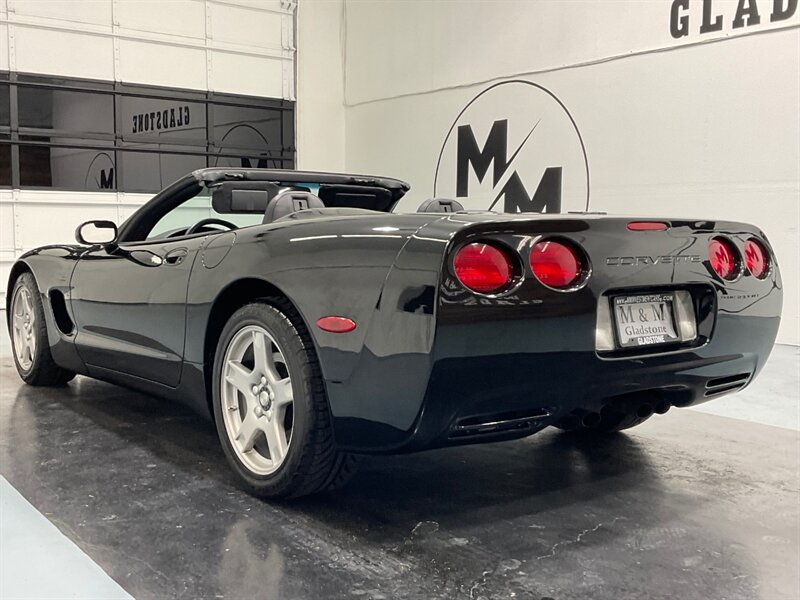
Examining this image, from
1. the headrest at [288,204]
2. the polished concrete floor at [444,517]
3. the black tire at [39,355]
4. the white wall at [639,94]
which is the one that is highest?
the white wall at [639,94]

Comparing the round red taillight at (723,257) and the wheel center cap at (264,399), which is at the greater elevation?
the round red taillight at (723,257)

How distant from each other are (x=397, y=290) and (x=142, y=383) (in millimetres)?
1509

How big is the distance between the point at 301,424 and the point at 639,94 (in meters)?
6.62

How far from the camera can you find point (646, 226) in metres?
2.21

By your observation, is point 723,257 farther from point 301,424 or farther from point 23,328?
point 23,328

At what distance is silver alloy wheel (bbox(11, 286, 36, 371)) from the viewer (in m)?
3.99

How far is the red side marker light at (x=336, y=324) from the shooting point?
2.06 m

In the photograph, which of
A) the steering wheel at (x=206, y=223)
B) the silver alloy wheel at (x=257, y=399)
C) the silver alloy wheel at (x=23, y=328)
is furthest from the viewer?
the silver alloy wheel at (x=23, y=328)

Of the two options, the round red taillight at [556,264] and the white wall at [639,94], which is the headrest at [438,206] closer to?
the round red taillight at [556,264]

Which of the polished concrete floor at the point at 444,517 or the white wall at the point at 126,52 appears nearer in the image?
the polished concrete floor at the point at 444,517

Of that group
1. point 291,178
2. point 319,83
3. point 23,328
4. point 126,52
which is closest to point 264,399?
point 291,178

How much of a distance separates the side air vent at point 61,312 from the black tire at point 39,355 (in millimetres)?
135

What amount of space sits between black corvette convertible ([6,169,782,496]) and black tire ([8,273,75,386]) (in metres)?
1.23

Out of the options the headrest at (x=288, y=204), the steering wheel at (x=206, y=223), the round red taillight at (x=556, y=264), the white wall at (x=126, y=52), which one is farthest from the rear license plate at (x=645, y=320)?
the white wall at (x=126, y=52)
